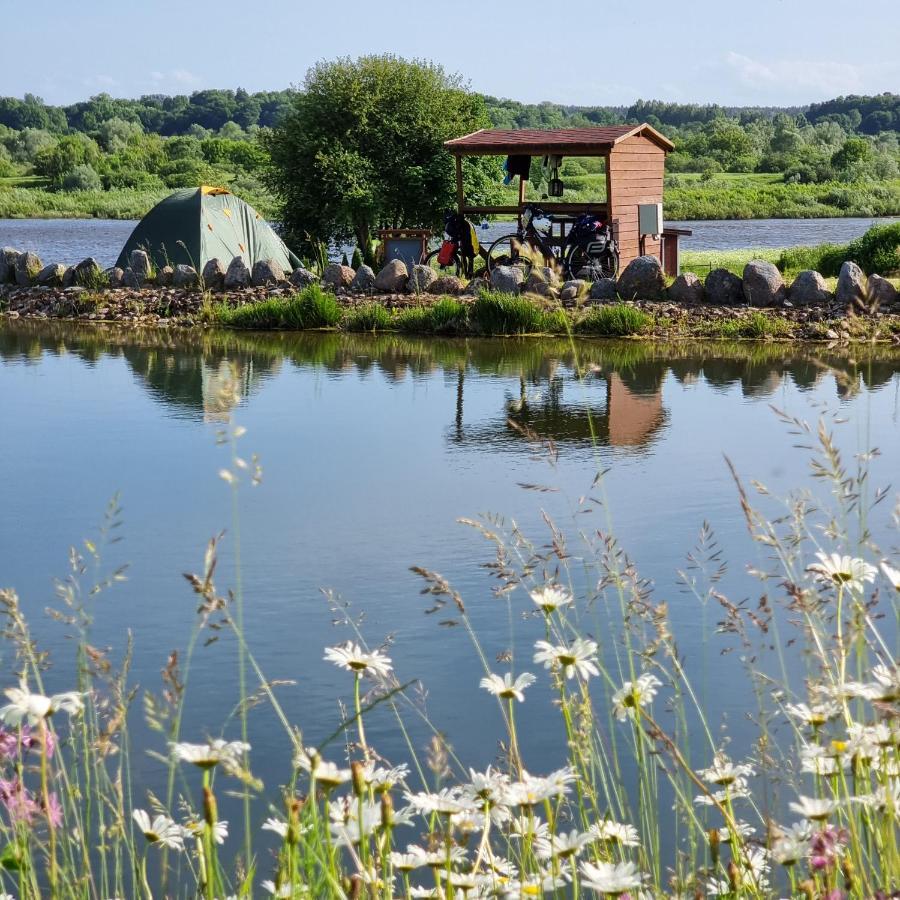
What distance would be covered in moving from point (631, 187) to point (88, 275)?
265 inches

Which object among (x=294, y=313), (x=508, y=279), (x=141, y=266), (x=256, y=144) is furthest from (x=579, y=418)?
(x=256, y=144)

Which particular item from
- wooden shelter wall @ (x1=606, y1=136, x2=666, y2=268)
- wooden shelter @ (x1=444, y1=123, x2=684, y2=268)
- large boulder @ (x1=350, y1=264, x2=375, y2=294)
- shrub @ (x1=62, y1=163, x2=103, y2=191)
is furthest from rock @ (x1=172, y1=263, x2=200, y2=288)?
shrub @ (x1=62, y1=163, x2=103, y2=191)

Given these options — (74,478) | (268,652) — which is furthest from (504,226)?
(268,652)

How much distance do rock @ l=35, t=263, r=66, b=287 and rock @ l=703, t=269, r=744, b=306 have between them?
306 inches

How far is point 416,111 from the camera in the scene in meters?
18.7

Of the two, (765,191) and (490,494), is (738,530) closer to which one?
(490,494)

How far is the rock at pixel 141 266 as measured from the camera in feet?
51.4

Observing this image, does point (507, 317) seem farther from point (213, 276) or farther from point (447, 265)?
point (213, 276)

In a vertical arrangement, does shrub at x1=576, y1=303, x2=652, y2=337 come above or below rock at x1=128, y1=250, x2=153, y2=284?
below

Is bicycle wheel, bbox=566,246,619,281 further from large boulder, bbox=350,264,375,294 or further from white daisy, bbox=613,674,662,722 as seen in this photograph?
white daisy, bbox=613,674,662,722

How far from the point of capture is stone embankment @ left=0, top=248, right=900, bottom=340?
12295 mm

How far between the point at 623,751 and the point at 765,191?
35596 millimetres

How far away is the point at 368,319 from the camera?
13.1 meters

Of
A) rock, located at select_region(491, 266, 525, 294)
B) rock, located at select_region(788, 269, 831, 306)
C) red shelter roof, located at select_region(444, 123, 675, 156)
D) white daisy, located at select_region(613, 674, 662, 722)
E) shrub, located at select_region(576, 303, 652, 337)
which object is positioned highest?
red shelter roof, located at select_region(444, 123, 675, 156)
